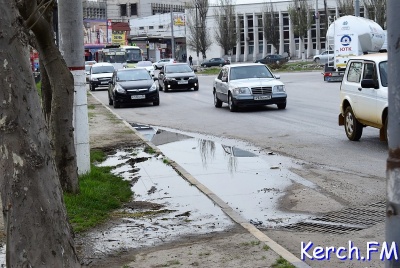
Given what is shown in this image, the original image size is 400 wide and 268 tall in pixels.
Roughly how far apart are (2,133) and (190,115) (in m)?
20.1

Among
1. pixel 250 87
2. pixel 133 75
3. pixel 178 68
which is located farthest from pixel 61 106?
pixel 178 68

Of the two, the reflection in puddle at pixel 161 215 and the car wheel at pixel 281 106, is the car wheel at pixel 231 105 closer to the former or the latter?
the car wheel at pixel 281 106

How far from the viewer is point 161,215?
30.5 feet

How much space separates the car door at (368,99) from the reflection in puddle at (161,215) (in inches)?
176

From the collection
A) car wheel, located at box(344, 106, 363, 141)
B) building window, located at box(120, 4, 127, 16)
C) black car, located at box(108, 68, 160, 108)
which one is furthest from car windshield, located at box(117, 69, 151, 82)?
building window, located at box(120, 4, 127, 16)

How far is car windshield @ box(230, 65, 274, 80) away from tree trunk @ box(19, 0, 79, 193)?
16349 mm

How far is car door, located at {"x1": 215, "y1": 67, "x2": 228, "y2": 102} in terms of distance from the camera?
26.0m

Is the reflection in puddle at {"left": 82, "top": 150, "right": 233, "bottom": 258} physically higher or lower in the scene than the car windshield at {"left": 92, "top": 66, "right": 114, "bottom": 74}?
lower

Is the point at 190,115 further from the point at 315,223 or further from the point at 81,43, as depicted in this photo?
the point at 315,223

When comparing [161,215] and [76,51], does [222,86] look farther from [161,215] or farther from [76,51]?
[161,215]

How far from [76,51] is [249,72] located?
620 inches

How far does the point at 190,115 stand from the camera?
2519 cm

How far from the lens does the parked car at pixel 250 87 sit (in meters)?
24.8

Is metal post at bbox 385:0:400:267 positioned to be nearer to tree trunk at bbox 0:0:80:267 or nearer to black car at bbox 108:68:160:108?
tree trunk at bbox 0:0:80:267
